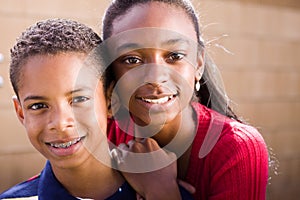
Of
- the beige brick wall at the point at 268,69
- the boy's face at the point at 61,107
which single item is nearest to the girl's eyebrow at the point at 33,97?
the boy's face at the point at 61,107

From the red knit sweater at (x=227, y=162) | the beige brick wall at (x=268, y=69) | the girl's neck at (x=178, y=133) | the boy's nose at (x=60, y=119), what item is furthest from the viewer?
the beige brick wall at (x=268, y=69)

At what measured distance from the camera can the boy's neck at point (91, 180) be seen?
1.72 meters

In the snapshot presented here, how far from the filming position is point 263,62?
454 centimetres

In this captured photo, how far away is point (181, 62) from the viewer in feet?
5.77

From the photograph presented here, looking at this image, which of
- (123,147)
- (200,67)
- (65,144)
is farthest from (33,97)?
(200,67)

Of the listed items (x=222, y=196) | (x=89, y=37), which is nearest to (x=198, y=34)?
(x=89, y=37)

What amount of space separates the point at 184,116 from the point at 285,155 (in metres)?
3.00

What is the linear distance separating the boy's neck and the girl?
5cm

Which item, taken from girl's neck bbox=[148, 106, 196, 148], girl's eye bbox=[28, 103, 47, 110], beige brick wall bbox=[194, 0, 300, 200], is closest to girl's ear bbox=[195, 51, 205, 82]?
girl's neck bbox=[148, 106, 196, 148]

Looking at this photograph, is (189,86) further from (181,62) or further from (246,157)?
(246,157)

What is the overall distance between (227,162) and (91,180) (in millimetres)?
403

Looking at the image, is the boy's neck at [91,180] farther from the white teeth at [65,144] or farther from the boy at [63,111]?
the white teeth at [65,144]

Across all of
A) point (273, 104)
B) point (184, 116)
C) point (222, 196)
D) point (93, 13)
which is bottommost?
point (222, 196)

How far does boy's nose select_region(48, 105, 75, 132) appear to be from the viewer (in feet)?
5.09
